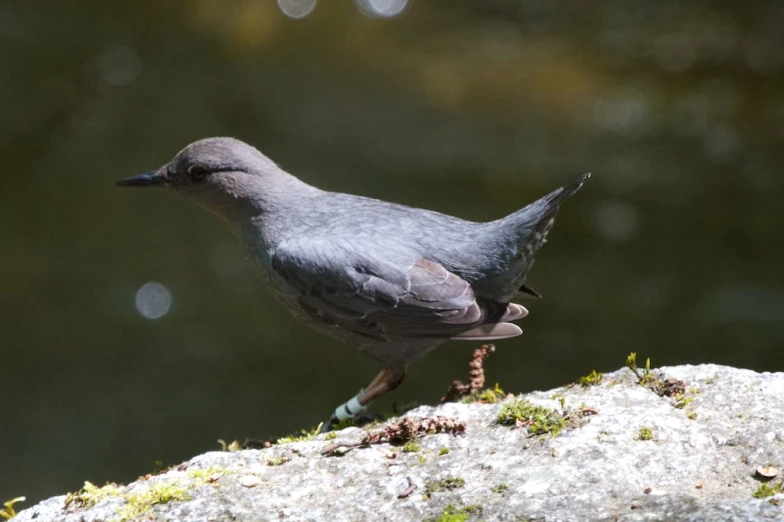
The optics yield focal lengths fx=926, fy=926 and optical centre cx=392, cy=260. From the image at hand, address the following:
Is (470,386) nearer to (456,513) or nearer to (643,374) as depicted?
(643,374)

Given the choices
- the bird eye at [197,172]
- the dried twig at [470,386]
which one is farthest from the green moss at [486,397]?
the bird eye at [197,172]

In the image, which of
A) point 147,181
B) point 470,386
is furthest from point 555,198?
point 147,181

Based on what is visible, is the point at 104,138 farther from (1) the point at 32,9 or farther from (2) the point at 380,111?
(2) the point at 380,111

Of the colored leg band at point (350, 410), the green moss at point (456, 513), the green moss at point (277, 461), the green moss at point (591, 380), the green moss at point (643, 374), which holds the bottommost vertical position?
the green moss at point (456, 513)

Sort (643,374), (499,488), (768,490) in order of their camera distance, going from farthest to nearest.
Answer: (643,374)
(499,488)
(768,490)

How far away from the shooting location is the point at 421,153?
8609 millimetres

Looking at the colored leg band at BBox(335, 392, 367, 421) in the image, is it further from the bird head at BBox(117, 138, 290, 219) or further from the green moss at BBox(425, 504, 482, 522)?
the green moss at BBox(425, 504, 482, 522)

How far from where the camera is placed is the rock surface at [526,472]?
289 cm

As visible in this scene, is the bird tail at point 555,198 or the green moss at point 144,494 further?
the bird tail at point 555,198

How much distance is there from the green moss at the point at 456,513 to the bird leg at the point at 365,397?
1.44 metres

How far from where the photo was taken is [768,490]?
112 inches

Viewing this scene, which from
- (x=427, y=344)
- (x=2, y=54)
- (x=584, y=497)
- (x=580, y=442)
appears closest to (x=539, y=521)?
(x=584, y=497)

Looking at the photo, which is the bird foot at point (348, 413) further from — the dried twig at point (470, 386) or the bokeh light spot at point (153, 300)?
the bokeh light spot at point (153, 300)

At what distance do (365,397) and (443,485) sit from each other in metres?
1.45
